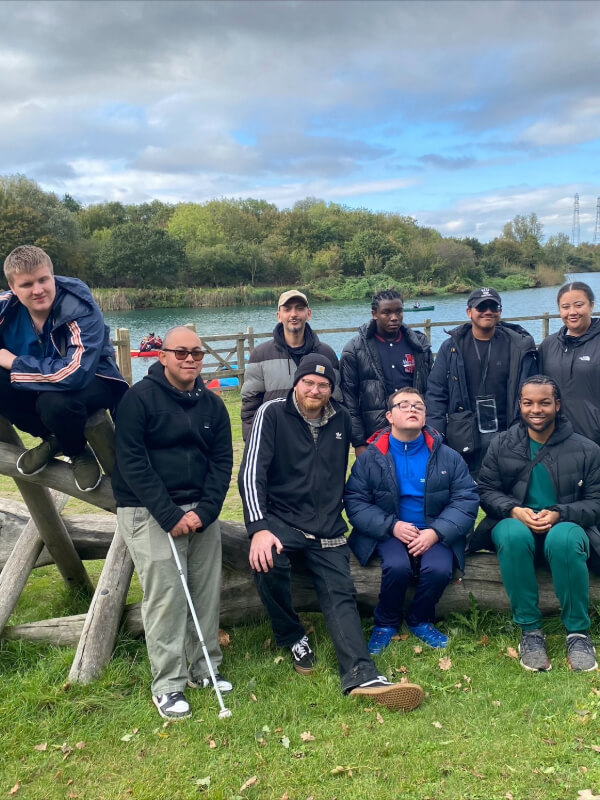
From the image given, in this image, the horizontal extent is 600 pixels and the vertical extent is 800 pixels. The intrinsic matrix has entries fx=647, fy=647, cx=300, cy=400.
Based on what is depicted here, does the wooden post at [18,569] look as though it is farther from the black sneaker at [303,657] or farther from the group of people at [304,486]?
the black sneaker at [303,657]

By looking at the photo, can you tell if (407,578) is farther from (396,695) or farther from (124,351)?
(124,351)

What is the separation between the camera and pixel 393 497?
4340 millimetres

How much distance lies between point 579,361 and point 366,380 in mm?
1623

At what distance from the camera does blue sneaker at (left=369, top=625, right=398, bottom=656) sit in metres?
4.21

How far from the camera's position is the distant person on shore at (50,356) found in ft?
12.0

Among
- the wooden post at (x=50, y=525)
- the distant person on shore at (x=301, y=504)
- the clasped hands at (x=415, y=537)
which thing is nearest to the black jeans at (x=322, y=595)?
the distant person on shore at (x=301, y=504)

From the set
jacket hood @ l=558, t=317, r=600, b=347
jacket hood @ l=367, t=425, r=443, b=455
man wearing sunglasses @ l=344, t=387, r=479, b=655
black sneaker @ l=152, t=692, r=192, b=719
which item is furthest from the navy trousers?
jacket hood @ l=558, t=317, r=600, b=347

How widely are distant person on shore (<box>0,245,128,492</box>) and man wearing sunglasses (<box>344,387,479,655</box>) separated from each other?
1770 millimetres

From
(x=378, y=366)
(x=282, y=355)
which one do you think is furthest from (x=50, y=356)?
(x=378, y=366)

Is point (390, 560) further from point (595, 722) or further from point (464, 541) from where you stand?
point (595, 722)

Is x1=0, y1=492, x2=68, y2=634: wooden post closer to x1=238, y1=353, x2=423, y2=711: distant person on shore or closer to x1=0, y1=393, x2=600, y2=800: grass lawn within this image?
x1=0, y1=393, x2=600, y2=800: grass lawn

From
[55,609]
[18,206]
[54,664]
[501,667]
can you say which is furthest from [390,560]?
[18,206]

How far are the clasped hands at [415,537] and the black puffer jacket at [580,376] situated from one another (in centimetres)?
144

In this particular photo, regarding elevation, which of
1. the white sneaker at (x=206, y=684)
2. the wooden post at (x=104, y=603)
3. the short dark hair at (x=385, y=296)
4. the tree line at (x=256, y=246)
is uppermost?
the tree line at (x=256, y=246)
